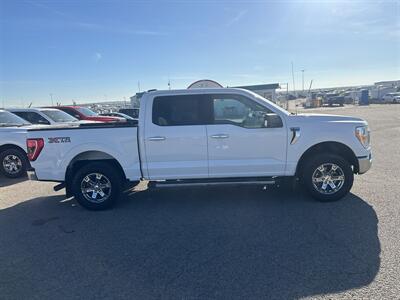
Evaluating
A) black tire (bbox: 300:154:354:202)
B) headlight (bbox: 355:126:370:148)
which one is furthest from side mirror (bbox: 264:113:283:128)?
headlight (bbox: 355:126:370:148)

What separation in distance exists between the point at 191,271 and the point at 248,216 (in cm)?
170

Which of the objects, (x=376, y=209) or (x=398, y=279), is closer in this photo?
(x=398, y=279)

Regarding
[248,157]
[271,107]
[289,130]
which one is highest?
[271,107]

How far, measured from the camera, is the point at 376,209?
15.3 ft

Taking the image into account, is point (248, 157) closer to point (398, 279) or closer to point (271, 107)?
point (271, 107)

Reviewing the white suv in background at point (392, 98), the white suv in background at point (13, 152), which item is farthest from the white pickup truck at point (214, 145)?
the white suv in background at point (392, 98)

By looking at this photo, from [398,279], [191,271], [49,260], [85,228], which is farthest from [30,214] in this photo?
[398,279]

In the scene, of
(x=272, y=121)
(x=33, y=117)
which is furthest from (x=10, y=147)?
(x=272, y=121)

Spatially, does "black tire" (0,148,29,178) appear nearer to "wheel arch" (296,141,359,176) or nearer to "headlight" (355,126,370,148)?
"wheel arch" (296,141,359,176)

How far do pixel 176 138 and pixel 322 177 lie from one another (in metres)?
2.63

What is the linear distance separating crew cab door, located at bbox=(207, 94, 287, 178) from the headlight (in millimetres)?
1279

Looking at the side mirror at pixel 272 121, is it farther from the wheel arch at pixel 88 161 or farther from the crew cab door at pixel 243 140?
the wheel arch at pixel 88 161

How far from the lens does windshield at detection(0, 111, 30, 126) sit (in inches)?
351

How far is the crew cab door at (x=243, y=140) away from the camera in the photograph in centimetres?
502
